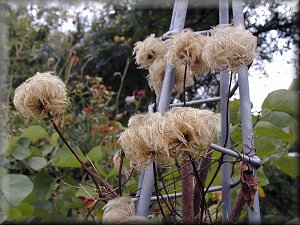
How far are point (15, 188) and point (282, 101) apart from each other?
0.71 metres

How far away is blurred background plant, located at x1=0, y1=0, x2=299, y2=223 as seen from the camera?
1.01 m

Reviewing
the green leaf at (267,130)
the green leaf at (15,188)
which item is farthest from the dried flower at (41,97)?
the green leaf at (15,188)

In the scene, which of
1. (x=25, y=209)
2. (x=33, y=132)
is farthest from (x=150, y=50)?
(x=33, y=132)

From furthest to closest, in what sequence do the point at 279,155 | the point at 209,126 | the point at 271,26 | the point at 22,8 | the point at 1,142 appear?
the point at 22,8 → the point at 271,26 → the point at 1,142 → the point at 279,155 → the point at 209,126

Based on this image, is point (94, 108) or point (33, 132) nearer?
point (33, 132)

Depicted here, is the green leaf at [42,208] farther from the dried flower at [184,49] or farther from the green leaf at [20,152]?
the dried flower at [184,49]

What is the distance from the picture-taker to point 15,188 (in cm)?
115

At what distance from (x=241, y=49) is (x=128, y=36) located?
8.09 ft

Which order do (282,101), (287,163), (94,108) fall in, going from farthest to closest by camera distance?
1. (94,108)
2. (287,163)
3. (282,101)

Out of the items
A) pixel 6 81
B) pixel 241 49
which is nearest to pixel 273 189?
pixel 6 81

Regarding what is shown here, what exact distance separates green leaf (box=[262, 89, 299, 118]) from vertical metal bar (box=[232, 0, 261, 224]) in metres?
0.23

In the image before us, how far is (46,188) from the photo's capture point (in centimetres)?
139

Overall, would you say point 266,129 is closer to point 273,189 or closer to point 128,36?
point 273,189

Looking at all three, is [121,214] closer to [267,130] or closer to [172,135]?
[172,135]
